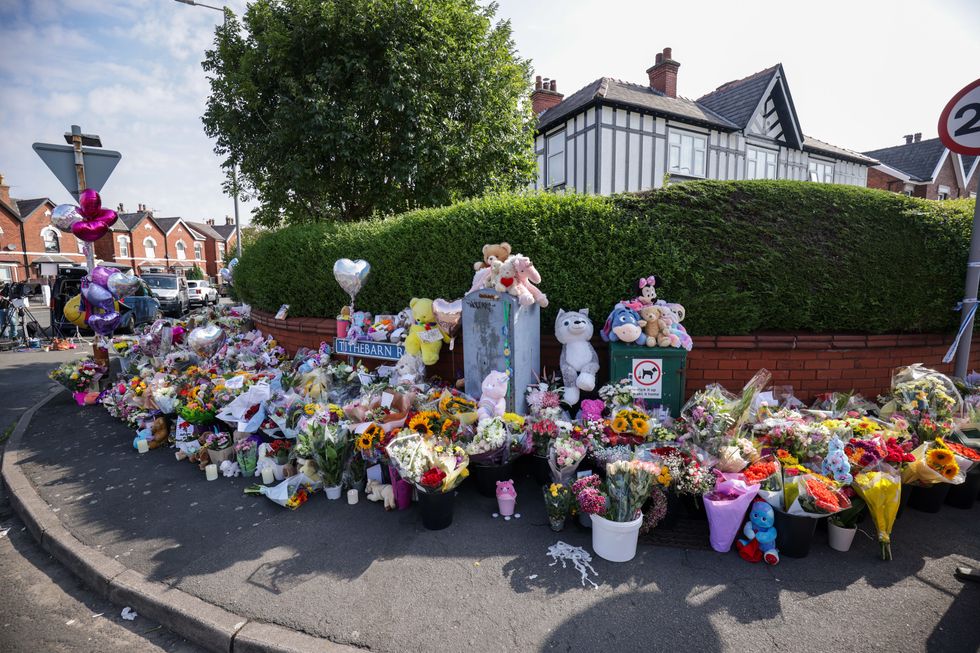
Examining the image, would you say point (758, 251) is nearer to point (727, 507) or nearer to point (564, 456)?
point (727, 507)

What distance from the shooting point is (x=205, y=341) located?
6750 mm

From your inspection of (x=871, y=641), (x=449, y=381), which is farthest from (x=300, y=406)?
(x=871, y=641)

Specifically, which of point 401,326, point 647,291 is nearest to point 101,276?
point 401,326

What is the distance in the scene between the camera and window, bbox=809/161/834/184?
1922 cm

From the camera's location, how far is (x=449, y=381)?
217 inches

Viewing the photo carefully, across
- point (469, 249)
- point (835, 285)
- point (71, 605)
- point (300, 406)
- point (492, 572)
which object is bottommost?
point (71, 605)

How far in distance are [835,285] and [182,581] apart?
6044 millimetres

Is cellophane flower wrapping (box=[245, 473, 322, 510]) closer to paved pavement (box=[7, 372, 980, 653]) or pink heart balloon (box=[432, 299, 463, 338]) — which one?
paved pavement (box=[7, 372, 980, 653])

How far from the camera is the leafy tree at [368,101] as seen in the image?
23.8 feet

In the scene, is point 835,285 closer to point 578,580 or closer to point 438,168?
point 578,580

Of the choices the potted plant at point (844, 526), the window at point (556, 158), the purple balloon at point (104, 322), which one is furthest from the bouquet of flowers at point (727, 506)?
the window at point (556, 158)

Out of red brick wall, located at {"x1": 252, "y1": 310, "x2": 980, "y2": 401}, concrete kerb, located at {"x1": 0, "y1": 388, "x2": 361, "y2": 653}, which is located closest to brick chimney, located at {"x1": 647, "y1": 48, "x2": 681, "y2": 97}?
red brick wall, located at {"x1": 252, "y1": 310, "x2": 980, "y2": 401}

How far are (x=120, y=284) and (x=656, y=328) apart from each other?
802cm

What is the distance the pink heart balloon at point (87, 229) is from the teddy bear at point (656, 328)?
7343mm
